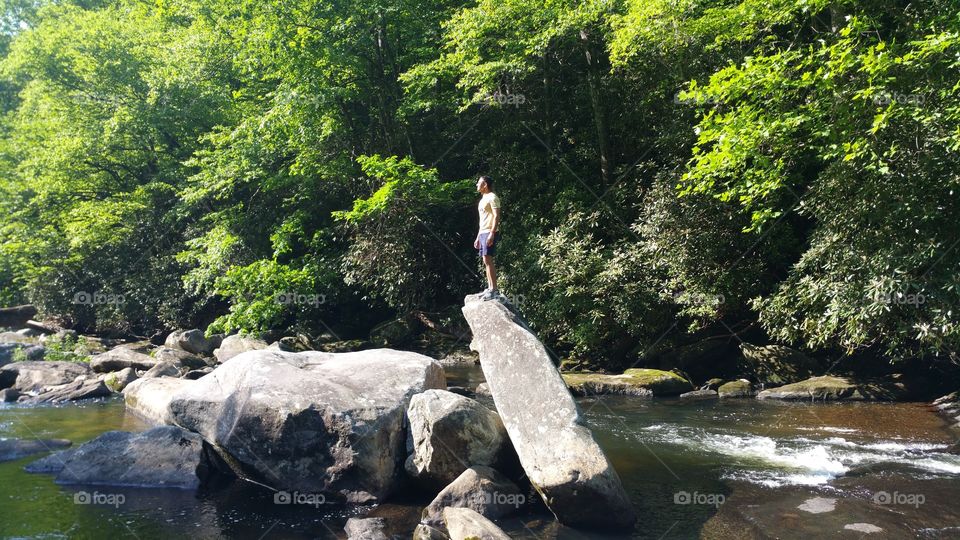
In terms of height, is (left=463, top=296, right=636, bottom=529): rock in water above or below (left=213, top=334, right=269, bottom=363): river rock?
above

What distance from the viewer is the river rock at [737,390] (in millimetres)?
15297

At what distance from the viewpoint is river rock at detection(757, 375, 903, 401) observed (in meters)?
14.4

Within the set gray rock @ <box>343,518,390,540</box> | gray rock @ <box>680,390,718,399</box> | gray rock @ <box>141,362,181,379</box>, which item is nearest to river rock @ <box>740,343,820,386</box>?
gray rock @ <box>680,390,718,399</box>

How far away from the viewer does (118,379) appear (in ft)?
55.6

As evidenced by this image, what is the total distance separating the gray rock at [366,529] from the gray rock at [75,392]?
1099 centimetres

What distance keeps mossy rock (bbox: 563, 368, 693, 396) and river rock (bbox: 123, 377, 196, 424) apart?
8430 millimetres

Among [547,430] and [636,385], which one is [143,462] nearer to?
[547,430]

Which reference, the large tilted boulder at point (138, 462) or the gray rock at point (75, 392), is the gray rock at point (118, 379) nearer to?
the gray rock at point (75, 392)

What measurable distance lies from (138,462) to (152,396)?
4315 millimetres

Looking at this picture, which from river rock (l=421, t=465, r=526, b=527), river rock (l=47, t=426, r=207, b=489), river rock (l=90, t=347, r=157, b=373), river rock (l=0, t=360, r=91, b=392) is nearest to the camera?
river rock (l=421, t=465, r=526, b=527)

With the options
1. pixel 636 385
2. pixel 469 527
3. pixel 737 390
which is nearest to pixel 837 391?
pixel 737 390

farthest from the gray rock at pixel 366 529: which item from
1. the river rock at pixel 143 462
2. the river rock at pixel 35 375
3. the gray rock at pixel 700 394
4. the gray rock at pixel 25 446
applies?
the river rock at pixel 35 375

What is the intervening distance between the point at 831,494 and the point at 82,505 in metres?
9.48

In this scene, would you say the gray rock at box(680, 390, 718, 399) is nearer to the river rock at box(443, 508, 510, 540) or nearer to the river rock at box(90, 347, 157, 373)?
the river rock at box(443, 508, 510, 540)
